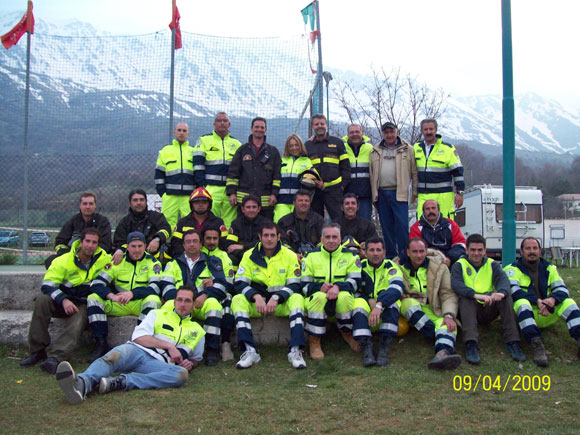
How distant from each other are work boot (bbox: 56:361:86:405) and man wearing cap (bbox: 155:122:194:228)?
12.2 feet

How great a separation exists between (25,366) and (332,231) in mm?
3740

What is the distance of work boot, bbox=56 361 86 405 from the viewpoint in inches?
173

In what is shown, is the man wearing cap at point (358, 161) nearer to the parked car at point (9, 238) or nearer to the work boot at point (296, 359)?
the work boot at point (296, 359)

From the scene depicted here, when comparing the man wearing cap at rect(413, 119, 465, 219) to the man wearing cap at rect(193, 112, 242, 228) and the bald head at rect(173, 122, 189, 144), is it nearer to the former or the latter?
the man wearing cap at rect(193, 112, 242, 228)

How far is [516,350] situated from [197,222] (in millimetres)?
4211

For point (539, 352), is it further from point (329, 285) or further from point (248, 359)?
point (248, 359)

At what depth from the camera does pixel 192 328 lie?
18.4 feet

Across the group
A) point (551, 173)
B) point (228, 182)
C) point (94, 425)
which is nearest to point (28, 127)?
point (228, 182)

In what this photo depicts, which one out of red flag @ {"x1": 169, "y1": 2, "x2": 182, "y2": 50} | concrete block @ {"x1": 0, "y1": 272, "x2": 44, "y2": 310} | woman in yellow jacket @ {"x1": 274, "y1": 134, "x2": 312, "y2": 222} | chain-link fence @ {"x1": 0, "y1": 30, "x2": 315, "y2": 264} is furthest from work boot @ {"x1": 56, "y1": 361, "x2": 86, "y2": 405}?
red flag @ {"x1": 169, "y1": 2, "x2": 182, "y2": 50}

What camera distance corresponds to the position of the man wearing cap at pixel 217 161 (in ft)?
26.7

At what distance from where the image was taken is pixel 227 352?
19.7 ft

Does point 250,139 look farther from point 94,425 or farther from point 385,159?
point 94,425

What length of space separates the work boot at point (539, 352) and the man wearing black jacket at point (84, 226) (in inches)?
210

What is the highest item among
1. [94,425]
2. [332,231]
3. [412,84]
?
[412,84]
